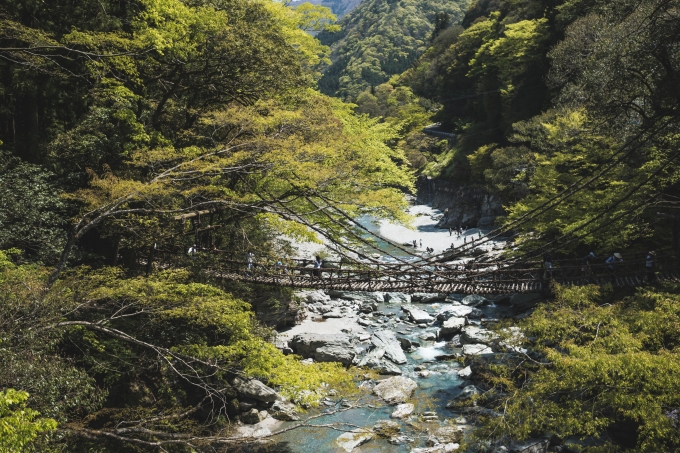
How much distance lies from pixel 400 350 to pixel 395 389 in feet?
7.02

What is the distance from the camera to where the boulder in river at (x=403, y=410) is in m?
10.0

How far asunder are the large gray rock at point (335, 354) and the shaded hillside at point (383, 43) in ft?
173

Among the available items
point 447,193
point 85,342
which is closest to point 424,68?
point 447,193

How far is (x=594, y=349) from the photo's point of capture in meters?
6.50

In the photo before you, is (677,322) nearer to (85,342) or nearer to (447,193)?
(85,342)

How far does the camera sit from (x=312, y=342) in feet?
41.9

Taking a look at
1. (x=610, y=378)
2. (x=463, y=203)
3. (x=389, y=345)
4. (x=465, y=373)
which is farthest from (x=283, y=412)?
(x=463, y=203)

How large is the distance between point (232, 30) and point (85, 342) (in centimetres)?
700

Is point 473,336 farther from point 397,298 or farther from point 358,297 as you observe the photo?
point 358,297

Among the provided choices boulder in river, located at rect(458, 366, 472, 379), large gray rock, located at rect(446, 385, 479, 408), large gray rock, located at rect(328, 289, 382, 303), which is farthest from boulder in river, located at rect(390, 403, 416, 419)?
large gray rock, located at rect(328, 289, 382, 303)

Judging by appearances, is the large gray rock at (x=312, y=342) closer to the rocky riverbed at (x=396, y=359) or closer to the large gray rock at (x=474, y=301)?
the rocky riverbed at (x=396, y=359)

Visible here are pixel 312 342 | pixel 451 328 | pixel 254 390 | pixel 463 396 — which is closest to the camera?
pixel 254 390

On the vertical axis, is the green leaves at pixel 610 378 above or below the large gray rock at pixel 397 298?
above

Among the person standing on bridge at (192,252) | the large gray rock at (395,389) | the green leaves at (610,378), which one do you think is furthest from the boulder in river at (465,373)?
the person standing on bridge at (192,252)
